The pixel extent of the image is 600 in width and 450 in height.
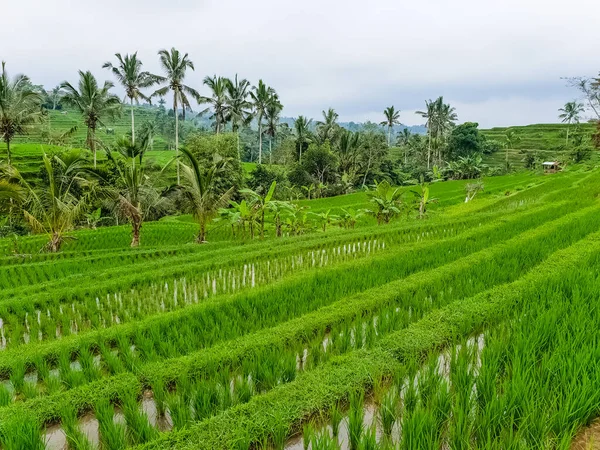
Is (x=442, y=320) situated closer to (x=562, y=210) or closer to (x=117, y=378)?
(x=117, y=378)

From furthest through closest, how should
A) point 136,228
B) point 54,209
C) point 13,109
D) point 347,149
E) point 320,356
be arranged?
point 347,149 < point 13,109 < point 136,228 < point 54,209 < point 320,356

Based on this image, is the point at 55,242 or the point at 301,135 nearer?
the point at 55,242

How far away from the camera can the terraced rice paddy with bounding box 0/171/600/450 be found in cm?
198

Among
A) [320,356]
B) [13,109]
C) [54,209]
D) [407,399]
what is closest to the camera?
[407,399]

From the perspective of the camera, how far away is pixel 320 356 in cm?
298

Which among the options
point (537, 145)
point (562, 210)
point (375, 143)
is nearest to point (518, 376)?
point (562, 210)

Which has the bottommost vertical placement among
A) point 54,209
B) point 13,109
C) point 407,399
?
point 407,399

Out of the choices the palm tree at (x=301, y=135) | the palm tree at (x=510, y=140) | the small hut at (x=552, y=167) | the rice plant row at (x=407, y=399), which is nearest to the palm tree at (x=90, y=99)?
the palm tree at (x=301, y=135)

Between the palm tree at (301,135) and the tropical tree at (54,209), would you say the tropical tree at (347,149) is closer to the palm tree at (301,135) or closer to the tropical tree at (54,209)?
the palm tree at (301,135)

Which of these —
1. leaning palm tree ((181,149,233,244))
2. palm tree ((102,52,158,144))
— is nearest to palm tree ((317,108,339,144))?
palm tree ((102,52,158,144))

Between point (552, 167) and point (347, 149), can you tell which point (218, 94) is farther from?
point (552, 167)

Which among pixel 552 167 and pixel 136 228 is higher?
pixel 552 167

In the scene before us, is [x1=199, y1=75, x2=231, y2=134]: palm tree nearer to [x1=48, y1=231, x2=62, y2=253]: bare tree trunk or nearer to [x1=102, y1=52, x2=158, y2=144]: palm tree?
[x1=102, y1=52, x2=158, y2=144]: palm tree

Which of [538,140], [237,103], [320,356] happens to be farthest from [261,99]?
[538,140]
